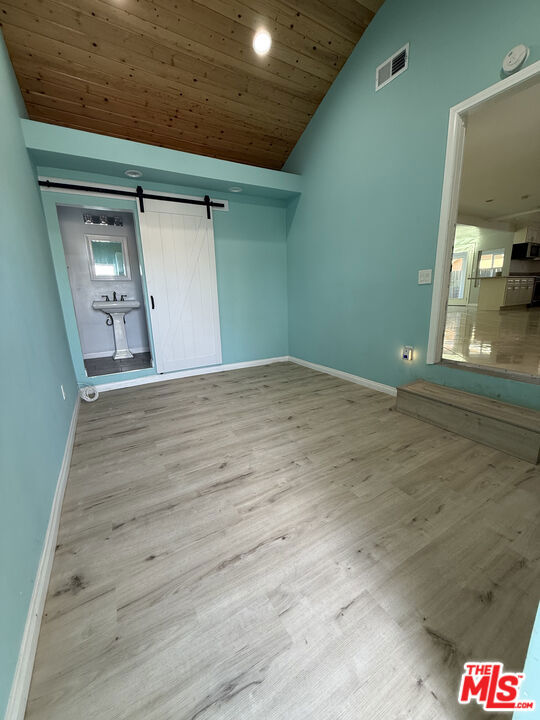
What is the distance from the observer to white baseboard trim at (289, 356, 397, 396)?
123 inches

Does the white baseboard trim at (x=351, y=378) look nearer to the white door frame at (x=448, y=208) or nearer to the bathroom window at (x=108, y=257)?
the white door frame at (x=448, y=208)

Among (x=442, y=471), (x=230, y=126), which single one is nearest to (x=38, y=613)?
(x=442, y=471)

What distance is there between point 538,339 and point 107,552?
568 cm

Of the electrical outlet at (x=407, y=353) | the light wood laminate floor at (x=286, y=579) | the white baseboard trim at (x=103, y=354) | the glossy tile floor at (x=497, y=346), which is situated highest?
the electrical outlet at (x=407, y=353)

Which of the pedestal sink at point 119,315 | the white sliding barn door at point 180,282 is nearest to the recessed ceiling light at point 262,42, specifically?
the white sliding barn door at point 180,282

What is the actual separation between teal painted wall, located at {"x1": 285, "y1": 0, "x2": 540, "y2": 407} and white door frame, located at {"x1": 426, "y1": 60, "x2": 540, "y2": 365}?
65 millimetres

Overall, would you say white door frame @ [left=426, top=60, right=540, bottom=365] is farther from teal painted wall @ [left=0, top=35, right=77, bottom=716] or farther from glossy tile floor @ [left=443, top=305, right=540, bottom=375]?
teal painted wall @ [left=0, top=35, right=77, bottom=716]

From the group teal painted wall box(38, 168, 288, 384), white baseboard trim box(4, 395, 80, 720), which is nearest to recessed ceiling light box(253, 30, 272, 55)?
teal painted wall box(38, 168, 288, 384)

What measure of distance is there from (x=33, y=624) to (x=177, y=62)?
4061 mm

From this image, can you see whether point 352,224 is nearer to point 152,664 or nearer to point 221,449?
point 221,449

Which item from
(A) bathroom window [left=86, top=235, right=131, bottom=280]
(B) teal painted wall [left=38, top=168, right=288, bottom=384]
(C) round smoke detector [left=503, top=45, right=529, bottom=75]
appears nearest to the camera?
(C) round smoke detector [left=503, top=45, right=529, bottom=75]

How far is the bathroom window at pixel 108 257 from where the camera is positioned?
480 cm

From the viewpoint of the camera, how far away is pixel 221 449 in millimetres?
2137

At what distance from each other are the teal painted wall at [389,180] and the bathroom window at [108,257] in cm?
321
